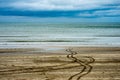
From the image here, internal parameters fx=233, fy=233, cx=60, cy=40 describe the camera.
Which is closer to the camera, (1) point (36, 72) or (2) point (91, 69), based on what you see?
(1) point (36, 72)

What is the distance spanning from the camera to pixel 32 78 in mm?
8719

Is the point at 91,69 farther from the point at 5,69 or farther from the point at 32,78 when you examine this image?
the point at 5,69

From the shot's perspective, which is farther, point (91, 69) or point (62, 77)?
point (91, 69)

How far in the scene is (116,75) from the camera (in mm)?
9234

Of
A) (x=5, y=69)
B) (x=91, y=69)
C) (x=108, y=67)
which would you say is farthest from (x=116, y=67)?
(x=5, y=69)

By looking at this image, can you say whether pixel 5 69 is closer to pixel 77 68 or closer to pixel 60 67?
pixel 60 67

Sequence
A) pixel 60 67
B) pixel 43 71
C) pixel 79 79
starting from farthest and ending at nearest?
pixel 60 67, pixel 43 71, pixel 79 79

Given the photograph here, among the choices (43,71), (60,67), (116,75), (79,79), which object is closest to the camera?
(79,79)

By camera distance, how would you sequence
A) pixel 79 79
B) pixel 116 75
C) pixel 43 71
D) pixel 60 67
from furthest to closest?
1. pixel 60 67
2. pixel 43 71
3. pixel 116 75
4. pixel 79 79

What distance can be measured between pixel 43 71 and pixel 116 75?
2990 mm

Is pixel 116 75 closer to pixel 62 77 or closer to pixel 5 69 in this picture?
pixel 62 77

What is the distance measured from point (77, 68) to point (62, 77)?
176 cm

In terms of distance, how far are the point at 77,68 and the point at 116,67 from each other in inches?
74.1

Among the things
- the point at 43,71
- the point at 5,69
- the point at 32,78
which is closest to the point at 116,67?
the point at 43,71
